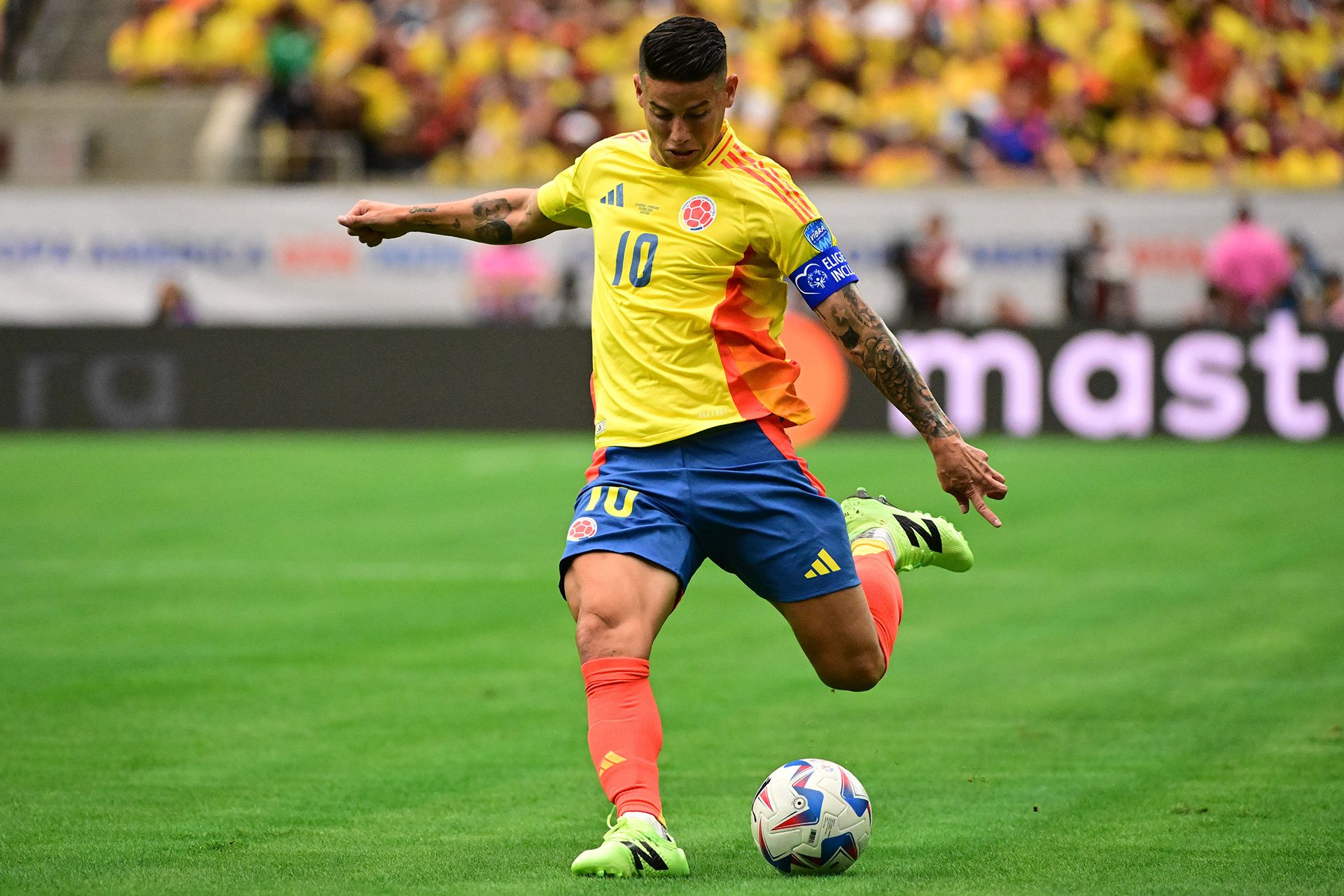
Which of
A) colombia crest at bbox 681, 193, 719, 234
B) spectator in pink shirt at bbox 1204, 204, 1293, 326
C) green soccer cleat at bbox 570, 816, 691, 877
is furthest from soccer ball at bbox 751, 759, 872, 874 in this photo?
spectator in pink shirt at bbox 1204, 204, 1293, 326

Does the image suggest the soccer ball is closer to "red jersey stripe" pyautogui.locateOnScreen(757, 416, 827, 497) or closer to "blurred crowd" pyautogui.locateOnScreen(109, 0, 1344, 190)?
"red jersey stripe" pyautogui.locateOnScreen(757, 416, 827, 497)

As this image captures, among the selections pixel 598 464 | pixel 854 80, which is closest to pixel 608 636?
pixel 598 464

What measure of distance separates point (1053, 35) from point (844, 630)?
849 inches

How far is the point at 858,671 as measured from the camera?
568cm

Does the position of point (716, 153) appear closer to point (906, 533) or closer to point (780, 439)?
point (780, 439)

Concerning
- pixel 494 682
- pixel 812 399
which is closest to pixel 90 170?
pixel 812 399

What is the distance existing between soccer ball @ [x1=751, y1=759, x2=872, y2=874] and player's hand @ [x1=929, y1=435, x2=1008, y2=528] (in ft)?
2.85

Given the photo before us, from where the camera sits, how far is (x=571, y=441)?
2170 cm

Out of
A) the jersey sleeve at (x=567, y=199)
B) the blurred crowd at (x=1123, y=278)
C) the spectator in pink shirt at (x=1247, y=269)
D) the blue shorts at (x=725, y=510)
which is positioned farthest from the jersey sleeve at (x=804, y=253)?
the spectator in pink shirt at (x=1247, y=269)

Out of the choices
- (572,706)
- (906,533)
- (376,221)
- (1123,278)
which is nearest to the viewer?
(376,221)

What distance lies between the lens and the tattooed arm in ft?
17.5

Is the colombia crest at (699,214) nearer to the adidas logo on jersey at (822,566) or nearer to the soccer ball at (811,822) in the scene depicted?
the adidas logo on jersey at (822,566)

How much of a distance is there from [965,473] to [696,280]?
0.94 meters

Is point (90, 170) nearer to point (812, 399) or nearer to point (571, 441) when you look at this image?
point (571, 441)
